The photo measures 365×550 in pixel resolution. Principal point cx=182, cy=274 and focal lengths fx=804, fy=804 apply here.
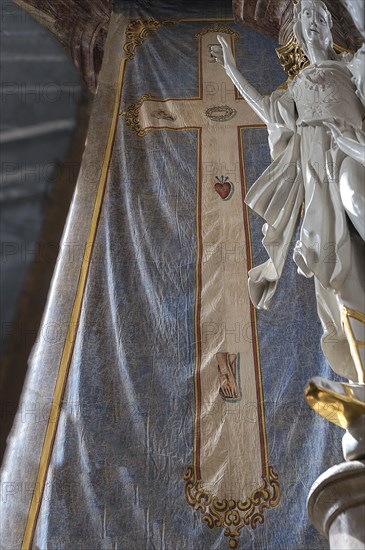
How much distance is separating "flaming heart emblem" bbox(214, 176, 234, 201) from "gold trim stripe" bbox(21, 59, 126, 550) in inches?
27.3

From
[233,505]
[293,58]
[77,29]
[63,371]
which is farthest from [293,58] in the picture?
[77,29]

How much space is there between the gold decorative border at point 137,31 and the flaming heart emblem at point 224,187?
4.72 feet

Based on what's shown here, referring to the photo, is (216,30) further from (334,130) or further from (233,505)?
(233,505)

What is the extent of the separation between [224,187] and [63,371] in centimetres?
164

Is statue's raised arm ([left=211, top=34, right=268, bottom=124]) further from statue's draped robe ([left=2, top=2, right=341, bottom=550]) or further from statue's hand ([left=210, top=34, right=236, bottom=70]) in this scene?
statue's draped robe ([left=2, top=2, right=341, bottom=550])

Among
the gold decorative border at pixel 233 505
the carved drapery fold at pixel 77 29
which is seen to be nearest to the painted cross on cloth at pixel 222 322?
the gold decorative border at pixel 233 505

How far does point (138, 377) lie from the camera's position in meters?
3.94

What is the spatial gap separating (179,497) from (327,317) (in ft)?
3.78

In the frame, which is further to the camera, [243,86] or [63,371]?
[63,371]

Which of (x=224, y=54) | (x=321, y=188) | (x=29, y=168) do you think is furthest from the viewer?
(x=29, y=168)

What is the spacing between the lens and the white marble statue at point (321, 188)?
280 cm

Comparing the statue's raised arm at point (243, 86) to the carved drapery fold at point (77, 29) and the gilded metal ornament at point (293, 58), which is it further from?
the carved drapery fold at point (77, 29)

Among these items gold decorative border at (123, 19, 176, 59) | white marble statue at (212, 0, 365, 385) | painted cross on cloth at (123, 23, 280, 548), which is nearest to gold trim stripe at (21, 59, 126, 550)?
painted cross on cloth at (123, 23, 280, 548)

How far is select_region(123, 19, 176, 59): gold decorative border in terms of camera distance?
5852 mm
